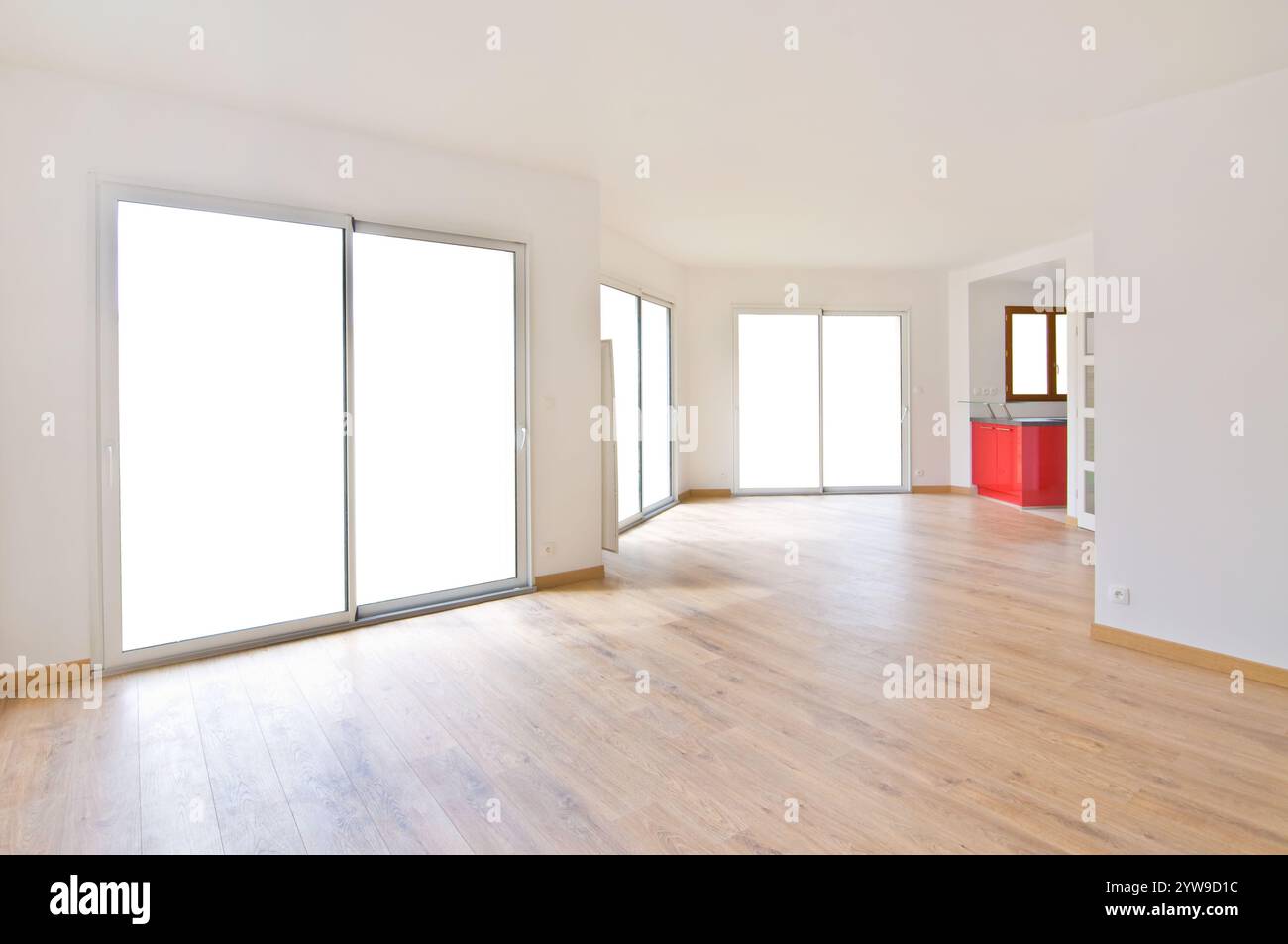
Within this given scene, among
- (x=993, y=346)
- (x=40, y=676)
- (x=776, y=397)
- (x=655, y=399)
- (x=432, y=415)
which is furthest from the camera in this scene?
(x=776, y=397)

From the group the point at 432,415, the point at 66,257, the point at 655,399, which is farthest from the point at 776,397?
the point at 66,257

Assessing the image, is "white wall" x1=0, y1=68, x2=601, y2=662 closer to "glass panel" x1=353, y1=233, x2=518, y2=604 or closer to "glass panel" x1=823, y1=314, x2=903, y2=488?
"glass panel" x1=353, y1=233, x2=518, y2=604

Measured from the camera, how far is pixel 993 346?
930cm

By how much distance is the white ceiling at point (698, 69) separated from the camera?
9.27ft

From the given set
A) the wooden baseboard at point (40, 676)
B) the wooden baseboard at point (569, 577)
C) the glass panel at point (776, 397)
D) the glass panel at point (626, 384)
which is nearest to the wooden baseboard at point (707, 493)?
the glass panel at point (776, 397)

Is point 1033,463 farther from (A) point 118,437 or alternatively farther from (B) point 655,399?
(A) point 118,437

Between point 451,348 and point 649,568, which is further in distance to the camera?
point 649,568

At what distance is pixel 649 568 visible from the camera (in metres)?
5.59

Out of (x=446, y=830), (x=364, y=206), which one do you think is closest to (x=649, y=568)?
(x=364, y=206)

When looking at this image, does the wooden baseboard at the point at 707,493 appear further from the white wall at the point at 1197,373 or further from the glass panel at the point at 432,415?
the white wall at the point at 1197,373

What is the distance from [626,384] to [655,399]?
3.27 feet
